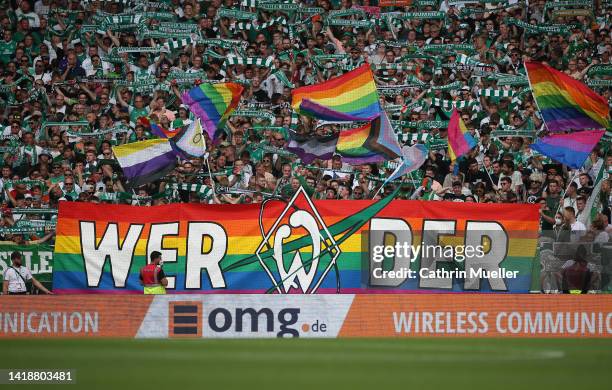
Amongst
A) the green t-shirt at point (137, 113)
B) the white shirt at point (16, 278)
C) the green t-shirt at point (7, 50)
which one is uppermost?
the green t-shirt at point (7, 50)

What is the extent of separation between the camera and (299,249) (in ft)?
47.9

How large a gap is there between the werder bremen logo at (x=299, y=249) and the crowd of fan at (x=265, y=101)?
3.96 feet

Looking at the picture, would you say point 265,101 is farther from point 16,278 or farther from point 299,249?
point 16,278

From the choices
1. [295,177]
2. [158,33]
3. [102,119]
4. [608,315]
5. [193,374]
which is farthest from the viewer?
[158,33]

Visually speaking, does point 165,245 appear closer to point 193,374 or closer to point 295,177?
point 295,177

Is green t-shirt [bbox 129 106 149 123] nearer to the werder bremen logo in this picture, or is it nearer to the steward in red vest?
the werder bremen logo

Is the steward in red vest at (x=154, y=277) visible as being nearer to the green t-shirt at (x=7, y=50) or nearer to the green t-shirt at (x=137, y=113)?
the green t-shirt at (x=137, y=113)

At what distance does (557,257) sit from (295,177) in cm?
440

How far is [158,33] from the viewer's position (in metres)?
19.4

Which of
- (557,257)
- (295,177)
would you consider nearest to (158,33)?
(295,177)

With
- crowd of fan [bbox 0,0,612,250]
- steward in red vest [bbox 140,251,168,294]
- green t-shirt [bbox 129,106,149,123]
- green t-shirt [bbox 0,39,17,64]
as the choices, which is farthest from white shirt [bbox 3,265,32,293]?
green t-shirt [bbox 0,39,17,64]

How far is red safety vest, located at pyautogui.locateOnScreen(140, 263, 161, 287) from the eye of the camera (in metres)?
13.9

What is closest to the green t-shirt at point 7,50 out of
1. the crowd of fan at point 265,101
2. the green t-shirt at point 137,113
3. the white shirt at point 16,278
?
the crowd of fan at point 265,101

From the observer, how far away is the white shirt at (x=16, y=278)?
48.5ft
